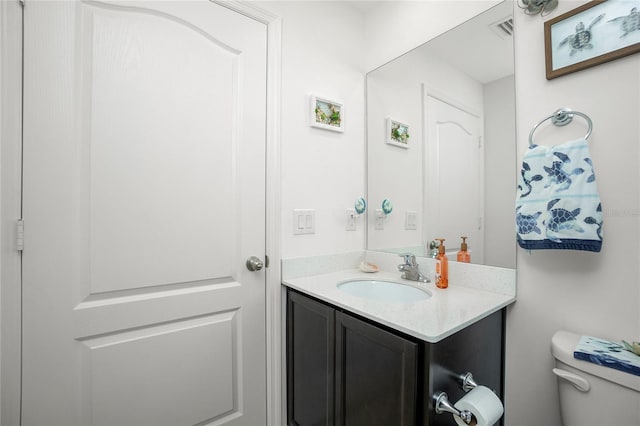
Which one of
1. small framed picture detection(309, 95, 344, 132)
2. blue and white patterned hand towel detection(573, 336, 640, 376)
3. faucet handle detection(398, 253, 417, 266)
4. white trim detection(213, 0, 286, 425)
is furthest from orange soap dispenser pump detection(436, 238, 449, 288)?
small framed picture detection(309, 95, 344, 132)

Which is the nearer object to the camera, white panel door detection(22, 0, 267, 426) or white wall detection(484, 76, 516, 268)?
white panel door detection(22, 0, 267, 426)

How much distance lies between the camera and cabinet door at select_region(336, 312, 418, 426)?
889 mm

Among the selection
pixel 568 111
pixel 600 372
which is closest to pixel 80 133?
pixel 568 111

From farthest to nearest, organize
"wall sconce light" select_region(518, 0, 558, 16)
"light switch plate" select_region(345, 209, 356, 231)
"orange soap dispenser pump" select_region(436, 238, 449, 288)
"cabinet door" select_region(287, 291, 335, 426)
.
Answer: "light switch plate" select_region(345, 209, 356, 231) → "orange soap dispenser pump" select_region(436, 238, 449, 288) → "cabinet door" select_region(287, 291, 335, 426) → "wall sconce light" select_region(518, 0, 558, 16)

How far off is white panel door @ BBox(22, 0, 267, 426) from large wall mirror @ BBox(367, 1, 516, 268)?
0.77m

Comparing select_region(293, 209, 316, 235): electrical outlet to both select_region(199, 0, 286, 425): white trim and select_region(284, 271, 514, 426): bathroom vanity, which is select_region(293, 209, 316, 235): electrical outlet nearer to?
select_region(199, 0, 286, 425): white trim

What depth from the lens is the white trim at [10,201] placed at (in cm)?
89

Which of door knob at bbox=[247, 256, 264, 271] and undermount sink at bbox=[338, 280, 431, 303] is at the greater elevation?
door knob at bbox=[247, 256, 264, 271]

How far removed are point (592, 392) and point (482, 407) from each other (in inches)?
14.1

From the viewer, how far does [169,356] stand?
1.18 metres

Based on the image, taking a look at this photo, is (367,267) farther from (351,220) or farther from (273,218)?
(273,218)

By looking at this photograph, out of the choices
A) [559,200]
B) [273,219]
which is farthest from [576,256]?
[273,219]

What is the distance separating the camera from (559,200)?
3.23 ft

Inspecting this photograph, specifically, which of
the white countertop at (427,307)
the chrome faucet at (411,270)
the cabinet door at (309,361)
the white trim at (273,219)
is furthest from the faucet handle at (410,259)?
the white trim at (273,219)
